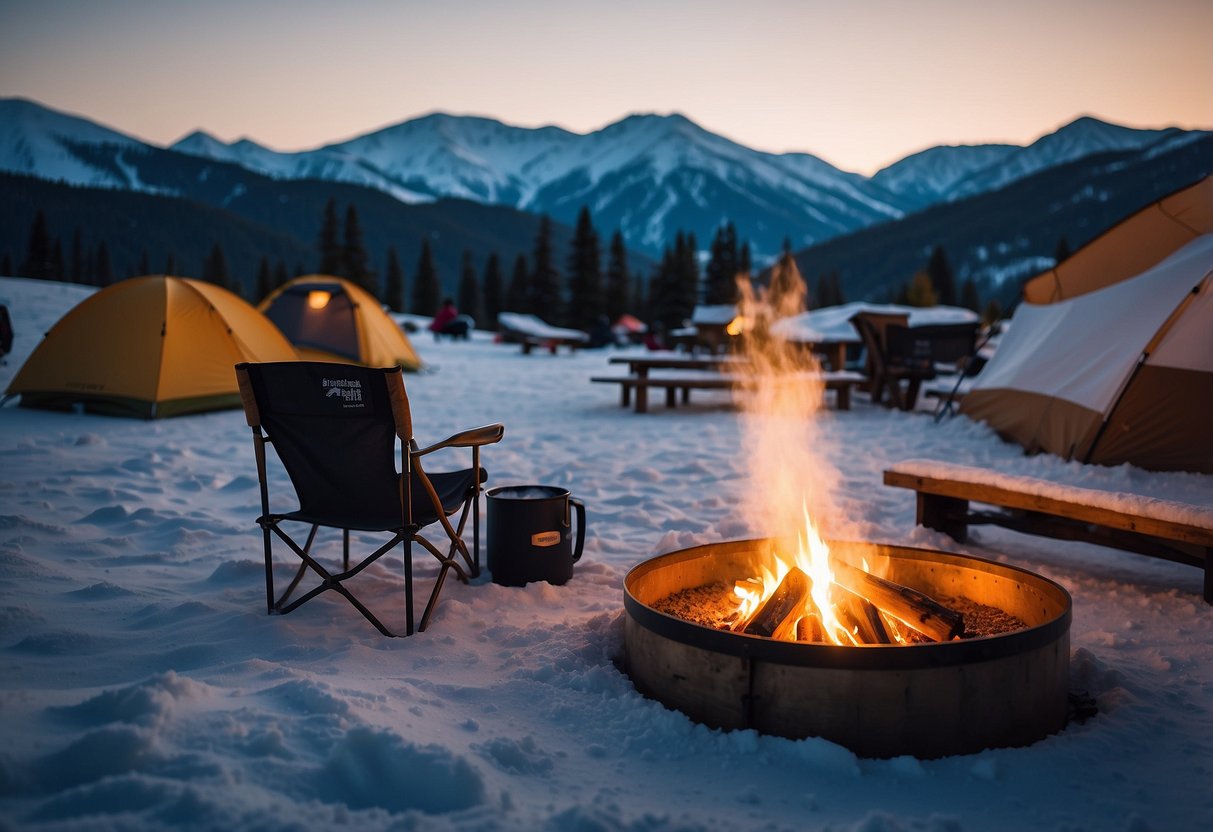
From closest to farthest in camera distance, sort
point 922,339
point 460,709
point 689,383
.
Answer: point 460,709, point 689,383, point 922,339

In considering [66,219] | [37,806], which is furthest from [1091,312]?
[66,219]

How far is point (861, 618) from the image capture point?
8.38 feet

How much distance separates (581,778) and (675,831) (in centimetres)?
31

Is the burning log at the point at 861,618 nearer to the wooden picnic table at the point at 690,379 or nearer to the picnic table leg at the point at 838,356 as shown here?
the wooden picnic table at the point at 690,379

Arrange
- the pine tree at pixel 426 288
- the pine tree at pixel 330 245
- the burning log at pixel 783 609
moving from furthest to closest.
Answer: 1. the pine tree at pixel 426 288
2. the pine tree at pixel 330 245
3. the burning log at pixel 783 609

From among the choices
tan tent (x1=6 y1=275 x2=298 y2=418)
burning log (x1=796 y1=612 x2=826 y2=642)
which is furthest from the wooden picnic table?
burning log (x1=796 y1=612 x2=826 y2=642)

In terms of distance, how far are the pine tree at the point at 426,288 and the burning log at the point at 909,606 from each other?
2009 inches

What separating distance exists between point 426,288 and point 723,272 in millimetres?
20044

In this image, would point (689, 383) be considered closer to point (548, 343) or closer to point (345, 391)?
point (345, 391)

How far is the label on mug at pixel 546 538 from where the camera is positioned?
11.4ft

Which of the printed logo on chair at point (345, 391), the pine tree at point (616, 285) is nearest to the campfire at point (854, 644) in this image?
the printed logo on chair at point (345, 391)

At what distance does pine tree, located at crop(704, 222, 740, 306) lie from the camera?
43031 millimetres

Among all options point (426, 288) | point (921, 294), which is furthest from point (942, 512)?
point (921, 294)

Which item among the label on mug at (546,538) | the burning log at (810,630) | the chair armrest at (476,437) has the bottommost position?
the burning log at (810,630)
